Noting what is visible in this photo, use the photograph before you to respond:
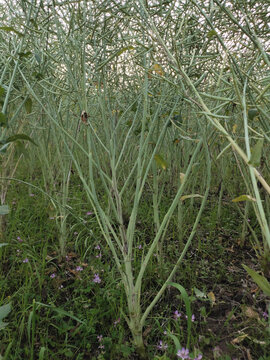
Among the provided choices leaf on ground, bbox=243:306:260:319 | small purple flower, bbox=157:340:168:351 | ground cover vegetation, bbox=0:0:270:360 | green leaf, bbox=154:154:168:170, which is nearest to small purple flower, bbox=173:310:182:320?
ground cover vegetation, bbox=0:0:270:360

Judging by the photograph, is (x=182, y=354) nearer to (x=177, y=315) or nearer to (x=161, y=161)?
(x=177, y=315)

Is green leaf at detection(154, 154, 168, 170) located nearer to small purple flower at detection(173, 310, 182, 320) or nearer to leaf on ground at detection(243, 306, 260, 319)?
small purple flower at detection(173, 310, 182, 320)

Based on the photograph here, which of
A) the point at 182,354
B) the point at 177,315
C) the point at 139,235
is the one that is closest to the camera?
the point at 182,354

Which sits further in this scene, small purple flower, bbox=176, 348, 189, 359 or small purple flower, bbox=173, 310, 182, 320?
small purple flower, bbox=173, 310, 182, 320

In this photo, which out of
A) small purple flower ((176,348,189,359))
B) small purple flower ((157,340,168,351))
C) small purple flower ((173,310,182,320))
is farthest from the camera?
small purple flower ((173,310,182,320))

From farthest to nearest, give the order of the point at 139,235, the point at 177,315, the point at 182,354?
1. the point at 139,235
2. the point at 177,315
3. the point at 182,354

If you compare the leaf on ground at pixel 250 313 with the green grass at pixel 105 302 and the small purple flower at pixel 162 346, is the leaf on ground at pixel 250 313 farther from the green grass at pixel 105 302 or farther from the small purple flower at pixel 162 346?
the small purple flower at pixel 162 346

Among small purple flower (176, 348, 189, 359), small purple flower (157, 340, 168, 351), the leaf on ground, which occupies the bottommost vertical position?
small purple flower (157, 340, 168, 351)

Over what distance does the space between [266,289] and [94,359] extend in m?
0.72

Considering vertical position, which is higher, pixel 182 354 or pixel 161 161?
pixel 161 161

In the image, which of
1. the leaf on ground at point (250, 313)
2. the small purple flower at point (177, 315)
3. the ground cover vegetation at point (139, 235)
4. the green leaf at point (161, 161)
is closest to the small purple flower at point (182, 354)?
the ground cover vegetation at point (139, 235)

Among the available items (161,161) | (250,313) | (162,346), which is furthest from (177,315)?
(161,161)

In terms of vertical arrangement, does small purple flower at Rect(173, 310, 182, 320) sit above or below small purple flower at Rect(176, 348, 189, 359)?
below

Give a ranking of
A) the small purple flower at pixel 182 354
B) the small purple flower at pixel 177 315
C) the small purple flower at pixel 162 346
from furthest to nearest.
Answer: the small purple flower at pixel 177 315 < the small purple flower at pixel 162 346 < the small purple flower at pixel 182 354
